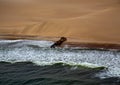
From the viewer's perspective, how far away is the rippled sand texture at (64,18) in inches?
166

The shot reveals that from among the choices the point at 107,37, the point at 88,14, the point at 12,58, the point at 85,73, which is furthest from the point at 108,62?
the point at 88,14

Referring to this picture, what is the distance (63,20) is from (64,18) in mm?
138

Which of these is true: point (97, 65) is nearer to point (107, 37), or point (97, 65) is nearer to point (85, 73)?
point (85, 73)

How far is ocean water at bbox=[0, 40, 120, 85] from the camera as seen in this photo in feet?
9.22

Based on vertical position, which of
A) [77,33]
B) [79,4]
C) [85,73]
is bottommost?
[85,73]

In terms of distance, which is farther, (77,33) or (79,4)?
(79,4)

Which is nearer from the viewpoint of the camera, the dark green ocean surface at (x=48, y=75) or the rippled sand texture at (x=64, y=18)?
the dark green ocean surface at (x=48, y=75)

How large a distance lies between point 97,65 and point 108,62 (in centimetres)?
15

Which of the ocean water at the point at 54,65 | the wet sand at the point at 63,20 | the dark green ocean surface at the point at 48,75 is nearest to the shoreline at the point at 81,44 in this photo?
the wet sand at the point at 63,20

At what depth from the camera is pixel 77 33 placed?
420 centimetres

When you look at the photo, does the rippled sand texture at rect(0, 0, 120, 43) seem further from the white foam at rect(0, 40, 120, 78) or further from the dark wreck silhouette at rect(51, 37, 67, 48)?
the white foam at rect(0, 40, 120, 78)

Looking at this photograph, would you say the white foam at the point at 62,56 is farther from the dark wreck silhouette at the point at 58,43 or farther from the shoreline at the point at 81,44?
the shoreline at the point at 81,44

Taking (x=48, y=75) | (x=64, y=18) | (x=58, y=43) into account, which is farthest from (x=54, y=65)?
(x=64, y=18)

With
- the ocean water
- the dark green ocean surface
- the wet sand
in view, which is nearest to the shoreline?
the wet sand
